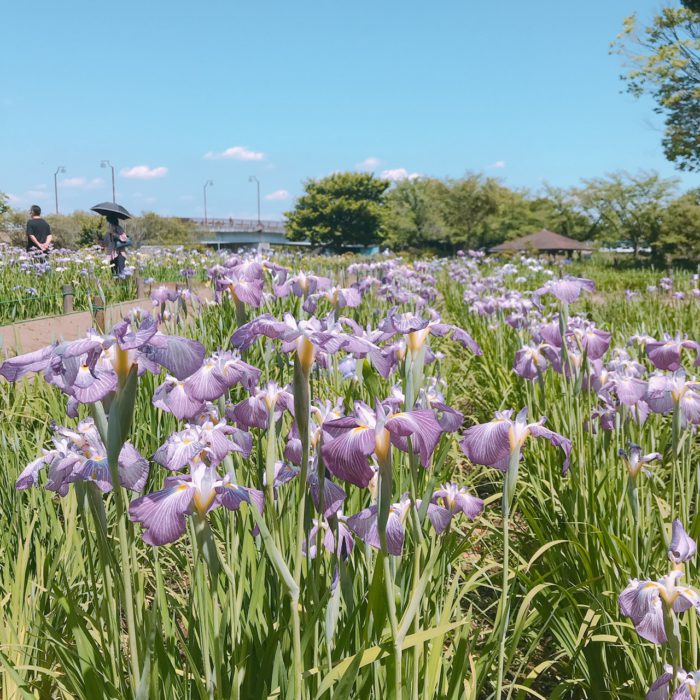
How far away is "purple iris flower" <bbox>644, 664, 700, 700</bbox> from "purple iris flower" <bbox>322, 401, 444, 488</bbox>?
0.75m

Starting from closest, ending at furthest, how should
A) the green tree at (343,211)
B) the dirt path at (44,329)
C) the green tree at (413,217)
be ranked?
the dirt path at (44,329), the green tree at (413,217), the green tree at (343,211)

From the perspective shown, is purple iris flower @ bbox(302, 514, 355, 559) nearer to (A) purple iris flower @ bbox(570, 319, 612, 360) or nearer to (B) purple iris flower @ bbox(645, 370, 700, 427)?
(B) purple iris flower @ bbox(645, 370, 700, 427)

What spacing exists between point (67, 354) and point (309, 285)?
1981mm

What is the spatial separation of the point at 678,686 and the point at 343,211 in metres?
67.3

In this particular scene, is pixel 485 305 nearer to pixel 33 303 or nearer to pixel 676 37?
pixel 33 303

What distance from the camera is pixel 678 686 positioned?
127cm

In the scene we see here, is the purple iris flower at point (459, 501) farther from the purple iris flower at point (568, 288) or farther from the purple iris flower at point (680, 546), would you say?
the purple iris flower at point (568, 288)

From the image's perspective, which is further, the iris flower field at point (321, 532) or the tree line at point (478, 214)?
the tree line at point (478, 214)

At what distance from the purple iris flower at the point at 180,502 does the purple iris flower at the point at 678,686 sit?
3.11 ft

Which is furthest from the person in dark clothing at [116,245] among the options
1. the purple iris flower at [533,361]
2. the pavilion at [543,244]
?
the pavilion at [543,244]

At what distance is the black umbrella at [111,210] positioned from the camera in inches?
435

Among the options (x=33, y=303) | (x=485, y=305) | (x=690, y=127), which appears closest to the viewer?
(x=485, y=305)

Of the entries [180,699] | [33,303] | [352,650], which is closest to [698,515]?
[352,650]

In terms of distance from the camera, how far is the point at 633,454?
6.29 ft
